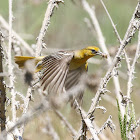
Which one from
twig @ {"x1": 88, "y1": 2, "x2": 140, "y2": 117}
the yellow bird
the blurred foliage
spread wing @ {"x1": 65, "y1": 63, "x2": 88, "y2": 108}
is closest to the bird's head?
the yellow bird

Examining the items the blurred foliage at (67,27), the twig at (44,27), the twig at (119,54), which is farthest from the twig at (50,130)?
the twig at (119,54)

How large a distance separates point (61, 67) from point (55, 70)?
0.13 meters

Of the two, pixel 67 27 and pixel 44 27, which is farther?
pixel 67 27

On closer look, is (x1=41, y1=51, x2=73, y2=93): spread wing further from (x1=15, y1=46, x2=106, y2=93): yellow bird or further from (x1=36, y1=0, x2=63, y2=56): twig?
(x1=36, y1=0, x2=63, y2=56): twig

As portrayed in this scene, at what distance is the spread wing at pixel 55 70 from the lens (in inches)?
93.3

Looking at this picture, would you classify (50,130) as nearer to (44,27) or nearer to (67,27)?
(44,27)

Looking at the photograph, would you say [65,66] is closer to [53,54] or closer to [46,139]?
[53,54]

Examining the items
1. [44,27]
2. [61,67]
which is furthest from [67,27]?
[44,27]

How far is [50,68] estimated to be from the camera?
2.86 meters

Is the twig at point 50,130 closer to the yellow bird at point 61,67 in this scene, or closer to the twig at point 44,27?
the yellow bird at point 61,67

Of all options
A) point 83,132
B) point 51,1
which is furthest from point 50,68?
point 83,132

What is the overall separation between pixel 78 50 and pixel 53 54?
1.86 ft

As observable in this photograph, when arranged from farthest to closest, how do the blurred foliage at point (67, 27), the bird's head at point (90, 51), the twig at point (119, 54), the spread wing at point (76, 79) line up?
the blurred foliage at point (67, 27) < the bird's head at point (90, 51) < the spread wing at point (76, 79) < the twig at point (119, 54)

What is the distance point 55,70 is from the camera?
2.83 metres
